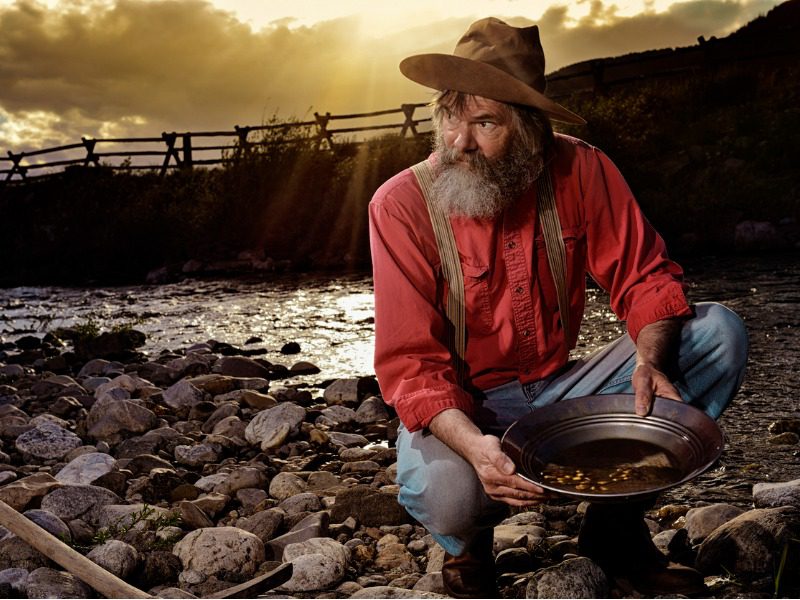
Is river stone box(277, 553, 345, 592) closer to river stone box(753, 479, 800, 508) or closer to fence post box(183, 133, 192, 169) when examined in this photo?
river stone box(753, 479, 800, 508)

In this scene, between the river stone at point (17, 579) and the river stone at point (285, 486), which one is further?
the river stone at point (285, 486)

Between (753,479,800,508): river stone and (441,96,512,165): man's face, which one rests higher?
(441,96,512,165): man's face

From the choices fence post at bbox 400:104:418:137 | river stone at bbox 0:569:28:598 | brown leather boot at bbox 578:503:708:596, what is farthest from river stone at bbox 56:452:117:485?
fence post at bbox 400:104:418:137

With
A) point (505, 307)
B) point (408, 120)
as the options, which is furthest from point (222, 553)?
point (408, 120)

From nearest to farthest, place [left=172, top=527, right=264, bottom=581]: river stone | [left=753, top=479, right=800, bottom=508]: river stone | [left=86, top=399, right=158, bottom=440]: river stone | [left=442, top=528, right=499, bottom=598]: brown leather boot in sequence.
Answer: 1. [left=442, top=528, right=499, bottom=598]: brown leather boot
2. [left=172, top=527, right=264, bottom=581]: river stone
3. [left=753, top=479, right=800, bottom=508]: river stone
4. [left=86, top=399, right=158, bottom=440]: river stone

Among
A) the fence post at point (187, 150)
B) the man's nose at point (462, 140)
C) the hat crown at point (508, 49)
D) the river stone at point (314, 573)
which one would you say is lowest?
the river stone at point (314, 573)

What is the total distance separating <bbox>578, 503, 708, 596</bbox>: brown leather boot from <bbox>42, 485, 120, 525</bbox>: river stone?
2.03m

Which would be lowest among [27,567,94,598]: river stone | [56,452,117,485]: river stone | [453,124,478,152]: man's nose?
[27,567,94,598]: river stone

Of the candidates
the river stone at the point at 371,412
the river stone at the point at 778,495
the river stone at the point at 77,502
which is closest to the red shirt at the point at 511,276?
the river stone at the point at 778,495

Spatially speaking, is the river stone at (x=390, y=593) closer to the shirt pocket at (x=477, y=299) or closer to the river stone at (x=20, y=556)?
the shirt pocket at (x=477, y=299)

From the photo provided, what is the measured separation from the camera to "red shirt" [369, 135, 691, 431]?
2.62 m

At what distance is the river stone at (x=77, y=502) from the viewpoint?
3.44 meters

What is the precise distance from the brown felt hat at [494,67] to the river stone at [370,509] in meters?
1.64

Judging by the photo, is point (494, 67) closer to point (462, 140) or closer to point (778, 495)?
point (462, 140)
